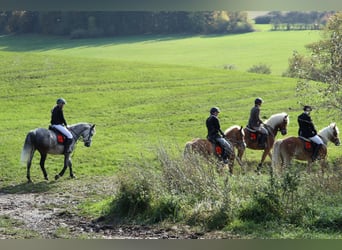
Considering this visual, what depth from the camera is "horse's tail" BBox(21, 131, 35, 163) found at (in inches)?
535

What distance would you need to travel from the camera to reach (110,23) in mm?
19062

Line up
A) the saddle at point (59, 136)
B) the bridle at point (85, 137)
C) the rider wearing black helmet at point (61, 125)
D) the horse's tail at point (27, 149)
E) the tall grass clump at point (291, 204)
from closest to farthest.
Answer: the tall grass clump at point (291, 204) → the horse's tail at point (27, 149) → the rider wearing black helmet at point (61, 125) → the saddle at point (59, 136) → the bridle at point (85, 137)

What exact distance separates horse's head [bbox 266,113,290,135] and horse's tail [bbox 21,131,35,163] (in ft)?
19.7

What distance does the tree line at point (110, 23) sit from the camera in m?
17.8

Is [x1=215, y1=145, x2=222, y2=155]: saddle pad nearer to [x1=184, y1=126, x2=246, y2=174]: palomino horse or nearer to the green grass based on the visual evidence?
[x1=184, y1=126, x2=246, y2=174]: palomino horse

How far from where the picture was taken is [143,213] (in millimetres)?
9203

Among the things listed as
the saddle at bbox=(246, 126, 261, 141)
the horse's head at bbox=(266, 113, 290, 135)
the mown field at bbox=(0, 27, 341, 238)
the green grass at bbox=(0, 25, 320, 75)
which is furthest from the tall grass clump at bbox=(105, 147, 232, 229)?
the green grass at bbox=(0, 25, 320, 75)

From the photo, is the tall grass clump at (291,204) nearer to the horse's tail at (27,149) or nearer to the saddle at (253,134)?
the saddle at (253,134)

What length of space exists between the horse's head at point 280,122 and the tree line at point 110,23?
13.2 ft

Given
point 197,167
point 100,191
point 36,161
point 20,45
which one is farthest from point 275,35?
point 197,167

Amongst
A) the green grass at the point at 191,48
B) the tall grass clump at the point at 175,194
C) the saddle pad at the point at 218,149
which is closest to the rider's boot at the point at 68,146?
the saddle pad at the point at 218,149

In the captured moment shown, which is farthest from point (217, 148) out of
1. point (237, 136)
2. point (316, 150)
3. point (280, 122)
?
point (280, 122)

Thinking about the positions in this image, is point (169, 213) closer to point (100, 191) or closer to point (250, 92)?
point (100, 191)
